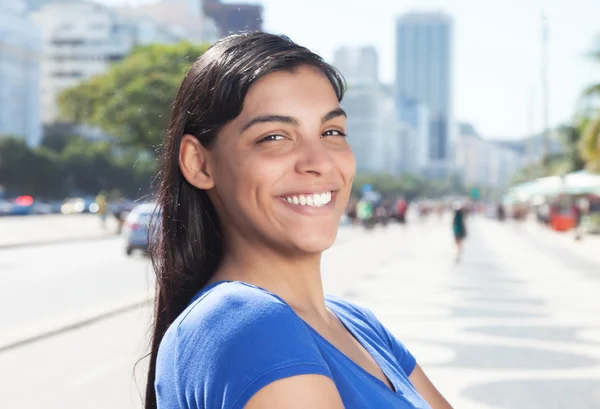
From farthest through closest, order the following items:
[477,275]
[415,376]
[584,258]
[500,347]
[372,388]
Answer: [584,258] → [477,275] → [500,347] → [415,376] → [372,388]

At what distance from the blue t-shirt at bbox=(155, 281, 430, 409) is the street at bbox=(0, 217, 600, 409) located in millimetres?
741

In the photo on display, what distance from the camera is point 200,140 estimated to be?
6.41 ft

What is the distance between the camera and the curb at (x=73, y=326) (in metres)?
9.46

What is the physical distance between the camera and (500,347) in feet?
32.1

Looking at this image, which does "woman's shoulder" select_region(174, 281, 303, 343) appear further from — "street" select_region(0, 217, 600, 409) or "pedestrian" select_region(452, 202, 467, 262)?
"pedestrian" select_region(452, 202, 467, 262)

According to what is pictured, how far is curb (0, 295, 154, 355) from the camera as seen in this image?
946 cm

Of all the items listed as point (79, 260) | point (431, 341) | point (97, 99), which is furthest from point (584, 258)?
point (97, 99)

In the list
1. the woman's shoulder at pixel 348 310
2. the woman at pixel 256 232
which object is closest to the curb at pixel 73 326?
the woman's shoulder at pixel 348 310

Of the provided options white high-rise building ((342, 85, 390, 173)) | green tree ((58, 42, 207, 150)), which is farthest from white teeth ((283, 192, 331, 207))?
white high-rise building ((342, 85, 390, 173))

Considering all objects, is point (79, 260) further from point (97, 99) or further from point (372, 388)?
point (97, 99)

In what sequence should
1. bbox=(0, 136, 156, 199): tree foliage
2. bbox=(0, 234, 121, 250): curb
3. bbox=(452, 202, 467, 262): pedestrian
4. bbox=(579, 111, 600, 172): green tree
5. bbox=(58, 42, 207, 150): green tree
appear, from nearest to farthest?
bbox=(452, 202, 467, 262): pedestrian, bbox=(0, 234, 121, 250): curb, bbox=(579, 111, 600, 172): green tree, bbox=(58, 42, 207, 150): green tree, bbox=(0, 136, 156, 199): tree foliage

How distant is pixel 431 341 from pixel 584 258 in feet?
60.5

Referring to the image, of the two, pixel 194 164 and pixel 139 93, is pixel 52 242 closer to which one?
pixel 139 93

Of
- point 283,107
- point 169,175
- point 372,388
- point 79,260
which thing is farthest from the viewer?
point 79,260
